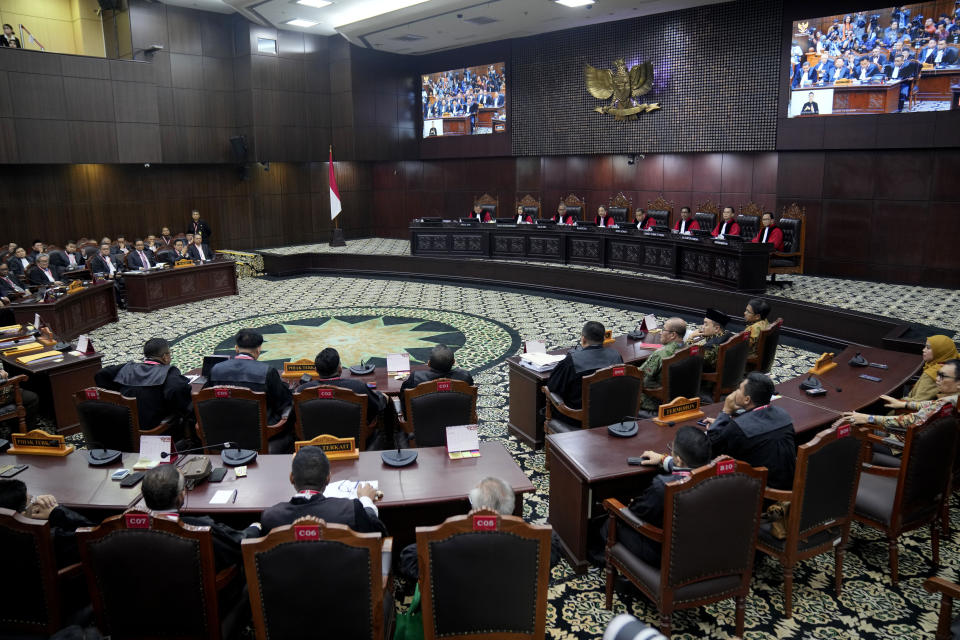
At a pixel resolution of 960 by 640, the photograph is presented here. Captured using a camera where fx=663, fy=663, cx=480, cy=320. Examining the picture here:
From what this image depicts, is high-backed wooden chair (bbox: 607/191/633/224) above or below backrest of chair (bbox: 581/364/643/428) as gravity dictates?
above

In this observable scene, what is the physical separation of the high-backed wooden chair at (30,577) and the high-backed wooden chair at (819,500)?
10.6ft

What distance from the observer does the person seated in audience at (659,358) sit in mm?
5262

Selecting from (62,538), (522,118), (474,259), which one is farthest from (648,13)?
(62,538)

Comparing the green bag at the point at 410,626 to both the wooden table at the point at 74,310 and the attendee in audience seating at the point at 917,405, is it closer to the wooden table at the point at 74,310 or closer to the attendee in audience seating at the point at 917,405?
the attendee in audience seating at the point at 917,405

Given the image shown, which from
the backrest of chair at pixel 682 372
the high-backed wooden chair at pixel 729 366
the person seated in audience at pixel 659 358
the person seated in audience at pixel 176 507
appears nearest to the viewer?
the person seated in audience at pixel 176 507

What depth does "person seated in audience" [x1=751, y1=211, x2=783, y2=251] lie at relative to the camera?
10.8m

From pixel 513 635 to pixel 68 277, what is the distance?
10.9 m

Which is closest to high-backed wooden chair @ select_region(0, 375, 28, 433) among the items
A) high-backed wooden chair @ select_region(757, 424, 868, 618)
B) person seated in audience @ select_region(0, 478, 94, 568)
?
person seated in audience @ select_region(0, 478, 94, 568)

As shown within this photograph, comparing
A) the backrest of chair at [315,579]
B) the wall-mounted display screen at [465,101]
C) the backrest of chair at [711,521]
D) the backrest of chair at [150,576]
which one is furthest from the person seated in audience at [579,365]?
the wall-mounted display screen at [465,101]

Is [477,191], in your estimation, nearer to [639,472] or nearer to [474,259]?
[474,259]

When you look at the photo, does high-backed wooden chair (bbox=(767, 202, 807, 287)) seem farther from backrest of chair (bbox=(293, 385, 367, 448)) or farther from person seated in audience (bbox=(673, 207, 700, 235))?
backrest of chair (bbox=(293, 385, 367, 448))

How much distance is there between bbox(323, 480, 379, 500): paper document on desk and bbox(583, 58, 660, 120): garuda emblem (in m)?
12.2

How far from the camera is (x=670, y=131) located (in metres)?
13.5

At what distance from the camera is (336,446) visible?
3.77 metres
